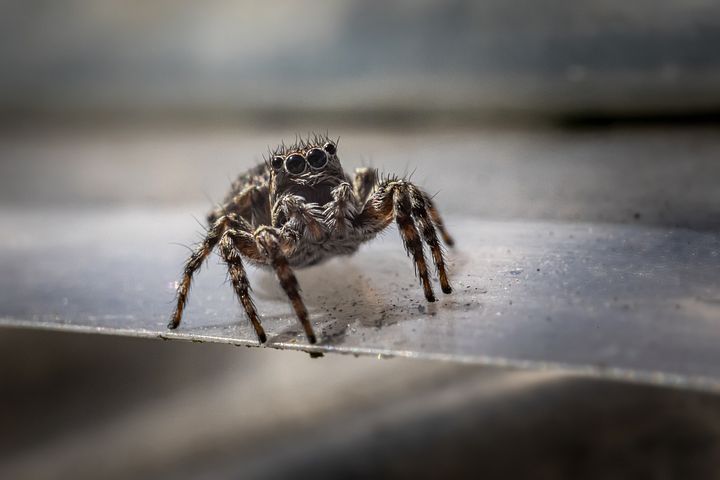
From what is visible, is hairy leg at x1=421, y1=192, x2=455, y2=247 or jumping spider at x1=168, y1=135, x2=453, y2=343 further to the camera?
hairy leg at x1=421, y1=192, x2=455, y2=247

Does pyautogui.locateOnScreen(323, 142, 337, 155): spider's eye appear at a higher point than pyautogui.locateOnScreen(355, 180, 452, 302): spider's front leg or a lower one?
higher

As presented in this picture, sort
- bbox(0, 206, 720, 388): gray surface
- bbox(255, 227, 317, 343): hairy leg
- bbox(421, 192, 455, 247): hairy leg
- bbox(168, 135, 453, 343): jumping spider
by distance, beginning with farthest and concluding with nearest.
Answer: bbox(421, 192, 455, 247): hairy leg → bbox(168, 135, 453, 343): jumping spider → bbox(255, 227, 317, 343): hairy leg → bbox(0, 206, 720, 388): gray surface

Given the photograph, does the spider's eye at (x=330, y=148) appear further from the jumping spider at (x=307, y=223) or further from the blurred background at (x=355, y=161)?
the blurred background at (x=355, y=161)

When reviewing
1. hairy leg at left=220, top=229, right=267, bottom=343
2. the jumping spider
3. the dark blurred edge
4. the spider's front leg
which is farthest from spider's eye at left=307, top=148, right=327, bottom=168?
the dark blurred edge

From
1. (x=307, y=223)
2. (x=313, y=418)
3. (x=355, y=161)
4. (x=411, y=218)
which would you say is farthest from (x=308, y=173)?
(x=355, y=161)

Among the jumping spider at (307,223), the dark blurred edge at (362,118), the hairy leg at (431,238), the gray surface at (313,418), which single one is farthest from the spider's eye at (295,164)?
the dark blurred edge at (362,118)

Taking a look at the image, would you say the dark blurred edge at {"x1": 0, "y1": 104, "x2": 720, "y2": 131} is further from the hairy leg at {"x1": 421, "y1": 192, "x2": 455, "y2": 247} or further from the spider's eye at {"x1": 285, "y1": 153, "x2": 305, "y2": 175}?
the spider's eye at {"x1": 285, "y1": 153, "x2": 305, "y2": 175}

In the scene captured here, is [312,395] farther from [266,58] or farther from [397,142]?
[266,58]
